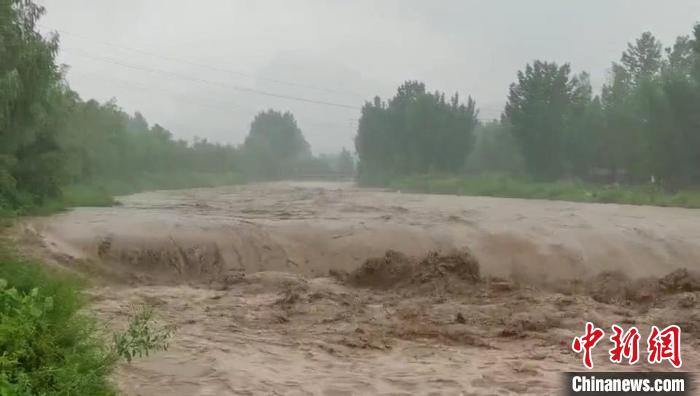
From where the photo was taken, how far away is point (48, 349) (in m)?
4.79

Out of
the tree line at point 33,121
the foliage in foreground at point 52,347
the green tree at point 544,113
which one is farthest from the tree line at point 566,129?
the foliage in foreground at point 52,347

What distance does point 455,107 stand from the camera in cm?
5369

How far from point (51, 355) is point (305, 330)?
3.61 metres

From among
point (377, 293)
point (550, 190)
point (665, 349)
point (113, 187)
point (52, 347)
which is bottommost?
point (665, 349)

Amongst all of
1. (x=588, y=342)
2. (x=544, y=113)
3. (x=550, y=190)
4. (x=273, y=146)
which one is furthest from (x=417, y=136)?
(x=588, y=342)

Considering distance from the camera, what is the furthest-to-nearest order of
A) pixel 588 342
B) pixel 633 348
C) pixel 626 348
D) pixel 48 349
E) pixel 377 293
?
pixel 377 293 < pixel 588 342 < pixel 626 348 < pixel 633 348 < pixel 48 349

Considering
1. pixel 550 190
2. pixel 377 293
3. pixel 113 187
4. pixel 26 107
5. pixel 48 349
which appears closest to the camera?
pixel 48 349

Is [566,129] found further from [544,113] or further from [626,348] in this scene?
[626,348]

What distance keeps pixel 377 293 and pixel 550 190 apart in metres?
22.6

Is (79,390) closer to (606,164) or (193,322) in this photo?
(193,322)

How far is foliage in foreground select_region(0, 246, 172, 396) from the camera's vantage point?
4352 millimetres

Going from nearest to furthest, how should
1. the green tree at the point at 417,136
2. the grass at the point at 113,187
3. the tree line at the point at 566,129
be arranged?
the grass at the point at 113,187 < the tree line at the point at 566,129 < the green tree at the point at 417,136

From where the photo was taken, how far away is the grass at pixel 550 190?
2525cm

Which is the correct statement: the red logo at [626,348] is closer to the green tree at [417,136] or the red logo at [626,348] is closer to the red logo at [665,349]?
the red logo at [665,349]
